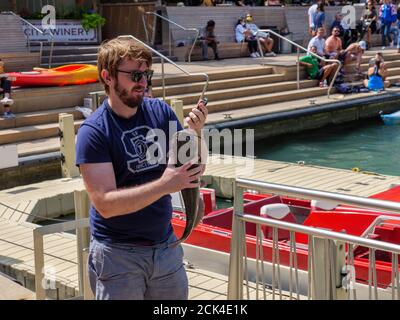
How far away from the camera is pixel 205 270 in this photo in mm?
6715

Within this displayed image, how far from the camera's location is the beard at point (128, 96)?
3152 mm

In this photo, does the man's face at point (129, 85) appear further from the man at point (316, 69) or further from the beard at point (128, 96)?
the man at point (316, 69)

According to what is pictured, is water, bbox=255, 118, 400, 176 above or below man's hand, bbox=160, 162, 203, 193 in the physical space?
below

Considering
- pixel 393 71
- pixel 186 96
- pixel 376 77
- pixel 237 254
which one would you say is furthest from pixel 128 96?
pixel 393 71

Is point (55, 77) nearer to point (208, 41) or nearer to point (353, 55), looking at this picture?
point (208, 41)

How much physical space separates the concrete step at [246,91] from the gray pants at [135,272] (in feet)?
39.0

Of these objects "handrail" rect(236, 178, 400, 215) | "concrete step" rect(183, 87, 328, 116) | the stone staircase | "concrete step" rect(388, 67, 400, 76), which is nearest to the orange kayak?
the stone staircase

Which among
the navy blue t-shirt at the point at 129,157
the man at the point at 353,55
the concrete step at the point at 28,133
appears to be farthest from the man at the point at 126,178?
the man at the point at 353,55

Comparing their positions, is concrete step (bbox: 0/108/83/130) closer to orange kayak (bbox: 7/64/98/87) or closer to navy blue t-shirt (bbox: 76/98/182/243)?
orange kayak (bbox: 7/64/98/87)

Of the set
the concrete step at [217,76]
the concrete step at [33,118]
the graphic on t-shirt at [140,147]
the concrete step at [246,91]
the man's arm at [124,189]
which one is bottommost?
the concrete step at [33,118]

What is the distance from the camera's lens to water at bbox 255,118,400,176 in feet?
43.8

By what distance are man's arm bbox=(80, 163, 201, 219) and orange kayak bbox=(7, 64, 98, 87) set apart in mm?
11022

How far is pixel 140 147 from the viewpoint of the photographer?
3.18 metres

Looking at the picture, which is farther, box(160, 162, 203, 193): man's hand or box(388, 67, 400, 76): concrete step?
box(388, 67, 400, 76): concrete step
